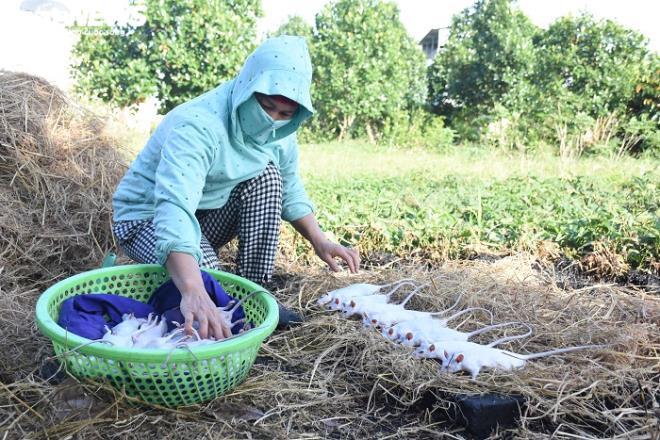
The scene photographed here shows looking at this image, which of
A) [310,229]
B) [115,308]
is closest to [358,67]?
[310,229]

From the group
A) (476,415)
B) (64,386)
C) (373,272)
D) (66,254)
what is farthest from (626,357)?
(66,254)

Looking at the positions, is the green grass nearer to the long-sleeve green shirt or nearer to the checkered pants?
the checkered pants

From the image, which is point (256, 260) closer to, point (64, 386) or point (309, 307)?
point (309, 307)

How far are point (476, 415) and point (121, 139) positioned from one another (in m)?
2.83

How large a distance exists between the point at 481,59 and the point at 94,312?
1164cm

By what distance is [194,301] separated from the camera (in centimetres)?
156

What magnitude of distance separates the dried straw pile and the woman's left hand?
0.67 feet

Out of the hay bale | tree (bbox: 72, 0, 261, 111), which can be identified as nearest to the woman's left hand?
the hay bale

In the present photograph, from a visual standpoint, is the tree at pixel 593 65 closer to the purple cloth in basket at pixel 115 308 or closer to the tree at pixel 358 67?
the tree at pixel 358 67

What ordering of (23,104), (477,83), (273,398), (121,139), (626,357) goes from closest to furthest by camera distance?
(273,398) → (626,357) → (23,104) → (121,139) → (477,83)

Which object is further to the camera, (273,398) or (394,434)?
(273,398)

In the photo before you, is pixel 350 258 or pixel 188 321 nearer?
pixel 188 321

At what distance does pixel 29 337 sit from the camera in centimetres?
195

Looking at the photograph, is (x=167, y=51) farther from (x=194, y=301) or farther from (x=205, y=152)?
(x=194, y=301)
